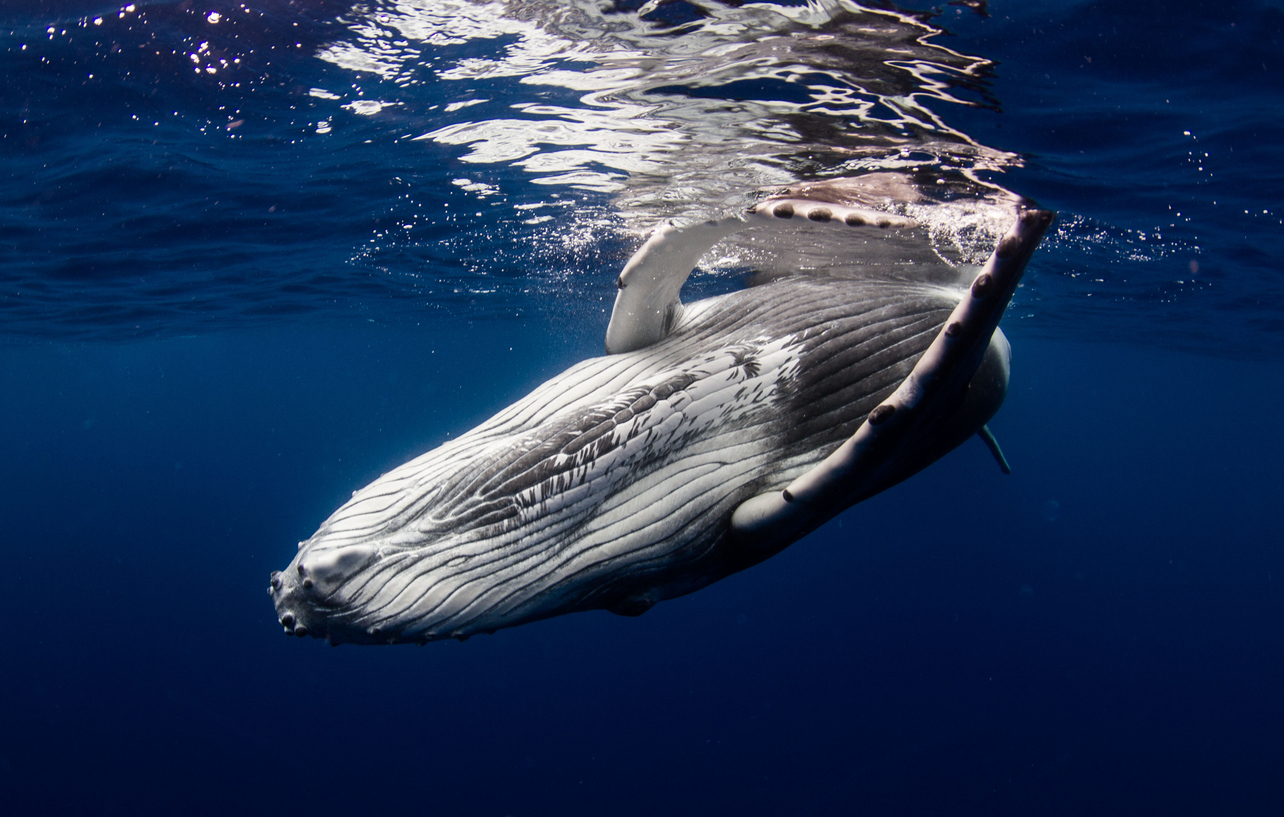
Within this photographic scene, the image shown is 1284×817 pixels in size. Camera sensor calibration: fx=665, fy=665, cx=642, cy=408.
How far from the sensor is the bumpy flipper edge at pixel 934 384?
1593 millimetres

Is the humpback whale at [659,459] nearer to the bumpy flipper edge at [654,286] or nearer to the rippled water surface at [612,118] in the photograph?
the bumpy flipper edge at [654,286]

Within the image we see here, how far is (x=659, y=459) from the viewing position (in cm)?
217

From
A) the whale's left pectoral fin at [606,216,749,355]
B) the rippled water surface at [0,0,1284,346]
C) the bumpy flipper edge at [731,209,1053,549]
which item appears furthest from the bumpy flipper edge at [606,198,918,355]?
the rippled water surface at [0,0,1284,346]

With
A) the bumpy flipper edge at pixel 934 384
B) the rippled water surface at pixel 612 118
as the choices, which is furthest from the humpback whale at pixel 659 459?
the rippled water surface at pixel 612 118

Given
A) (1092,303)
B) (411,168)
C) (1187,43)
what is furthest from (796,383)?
(1092,303)

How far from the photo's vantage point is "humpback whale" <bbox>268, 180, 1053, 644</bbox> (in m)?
1.79

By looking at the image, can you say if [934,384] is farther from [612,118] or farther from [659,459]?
[612,118]

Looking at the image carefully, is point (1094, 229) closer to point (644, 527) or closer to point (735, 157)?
point (735, 157)

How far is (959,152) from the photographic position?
23.6ft

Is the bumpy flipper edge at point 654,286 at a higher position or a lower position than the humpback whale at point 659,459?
higher

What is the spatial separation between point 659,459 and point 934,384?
88 cm

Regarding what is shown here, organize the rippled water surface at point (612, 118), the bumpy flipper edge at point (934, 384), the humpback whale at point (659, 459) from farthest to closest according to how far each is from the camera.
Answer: the rippled water surface at point (612, 118) < the humpback whale at point (659, 459) < the bumpy flipper edge at point (934, 384)

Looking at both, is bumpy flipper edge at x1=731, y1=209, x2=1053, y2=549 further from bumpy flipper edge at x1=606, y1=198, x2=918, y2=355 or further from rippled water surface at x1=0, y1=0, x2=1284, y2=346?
rippled water surface at x1=0, y1=0, x2=1284, y2=346

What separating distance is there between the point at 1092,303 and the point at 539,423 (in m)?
25.4
